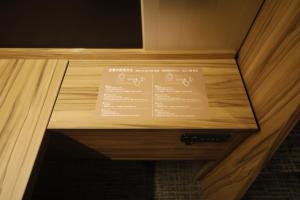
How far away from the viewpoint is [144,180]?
1239 millimetres

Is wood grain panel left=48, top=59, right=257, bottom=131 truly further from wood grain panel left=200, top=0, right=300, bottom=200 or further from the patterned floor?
the patterned floor

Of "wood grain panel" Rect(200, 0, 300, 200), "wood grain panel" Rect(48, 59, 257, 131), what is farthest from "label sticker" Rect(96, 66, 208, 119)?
"wood grain panel" Rect(200, 0, 300, 200)

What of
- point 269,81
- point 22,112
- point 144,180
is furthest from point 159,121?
point 144,180

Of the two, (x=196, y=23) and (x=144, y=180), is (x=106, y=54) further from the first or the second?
(x=144, y=180)

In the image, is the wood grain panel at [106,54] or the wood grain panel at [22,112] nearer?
the wood grain panel at [22,112]

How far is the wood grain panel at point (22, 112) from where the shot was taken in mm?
614

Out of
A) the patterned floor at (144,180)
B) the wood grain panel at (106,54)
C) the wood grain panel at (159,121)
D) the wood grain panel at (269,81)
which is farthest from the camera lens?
the patterned floor at (144,180)

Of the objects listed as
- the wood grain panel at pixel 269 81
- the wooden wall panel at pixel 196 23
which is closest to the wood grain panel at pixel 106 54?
the wooden wall panel at pixel 196 23

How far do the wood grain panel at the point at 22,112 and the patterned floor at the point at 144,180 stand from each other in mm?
637

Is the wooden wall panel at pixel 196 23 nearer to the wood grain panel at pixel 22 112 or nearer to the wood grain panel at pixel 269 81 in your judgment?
the wood grain panel at pixel 269 81

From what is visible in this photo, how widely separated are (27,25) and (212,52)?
29.5 inches

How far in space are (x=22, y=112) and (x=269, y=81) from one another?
31.2 inches

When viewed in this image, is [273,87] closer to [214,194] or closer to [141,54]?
[141,54]

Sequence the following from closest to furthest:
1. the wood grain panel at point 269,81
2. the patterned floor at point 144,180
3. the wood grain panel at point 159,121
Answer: the wood grain panel at point 269,81 < the wood grain panel at point 159,121 < the patterned floor at point 144,180
